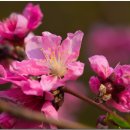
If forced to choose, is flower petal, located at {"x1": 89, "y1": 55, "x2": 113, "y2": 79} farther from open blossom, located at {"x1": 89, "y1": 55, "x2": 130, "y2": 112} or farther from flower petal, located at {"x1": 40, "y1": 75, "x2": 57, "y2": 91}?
flower petal, located at {"x1": 40, "y1": 75, "x2": 57, "y2": 91}

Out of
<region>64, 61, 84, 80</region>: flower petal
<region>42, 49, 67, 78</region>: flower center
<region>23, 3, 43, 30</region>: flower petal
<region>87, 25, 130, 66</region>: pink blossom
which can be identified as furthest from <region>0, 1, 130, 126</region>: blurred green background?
<region>64, 61, 84, 80</region>: flower petal

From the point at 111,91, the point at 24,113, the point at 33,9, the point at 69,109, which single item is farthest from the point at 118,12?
the point at 24,113

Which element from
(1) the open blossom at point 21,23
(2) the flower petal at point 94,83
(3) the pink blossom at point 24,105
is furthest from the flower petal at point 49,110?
(1) the open blossom at point 21,23

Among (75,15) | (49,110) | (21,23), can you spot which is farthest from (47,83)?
(75,15)

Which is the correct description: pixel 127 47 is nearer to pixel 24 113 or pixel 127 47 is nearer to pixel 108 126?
pixel 108 126

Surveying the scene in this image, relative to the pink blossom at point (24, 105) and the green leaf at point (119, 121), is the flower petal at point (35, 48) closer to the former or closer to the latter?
the pink blossom at point (24, 105)
